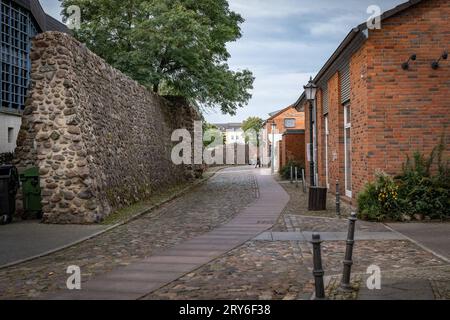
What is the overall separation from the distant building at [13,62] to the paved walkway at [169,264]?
50.5 feet

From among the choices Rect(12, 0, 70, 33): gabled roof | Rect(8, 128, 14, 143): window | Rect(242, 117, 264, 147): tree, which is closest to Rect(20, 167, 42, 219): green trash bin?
Rect(8, 128, 14, 143): window

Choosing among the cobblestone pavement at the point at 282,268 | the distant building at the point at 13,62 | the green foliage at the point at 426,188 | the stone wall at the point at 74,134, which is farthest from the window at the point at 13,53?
the cobblestone pavement at the point at 282,268

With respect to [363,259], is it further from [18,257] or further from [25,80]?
[25,80]

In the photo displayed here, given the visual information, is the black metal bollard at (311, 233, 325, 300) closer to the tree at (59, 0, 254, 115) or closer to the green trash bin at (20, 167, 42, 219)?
the green trash bin at (20, 167, 42, 219)

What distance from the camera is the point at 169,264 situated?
7.09 m

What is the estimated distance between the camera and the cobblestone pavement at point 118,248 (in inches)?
245

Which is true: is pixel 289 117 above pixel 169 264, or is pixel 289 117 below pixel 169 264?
above

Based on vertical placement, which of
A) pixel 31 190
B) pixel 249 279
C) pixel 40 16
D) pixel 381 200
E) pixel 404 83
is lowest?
Result: pixel 249 279

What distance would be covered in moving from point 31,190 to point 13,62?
46.0ft

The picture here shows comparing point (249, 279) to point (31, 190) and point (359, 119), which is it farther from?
point (359, 119)

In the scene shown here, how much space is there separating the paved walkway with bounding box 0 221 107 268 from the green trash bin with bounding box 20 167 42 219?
47 centimetres

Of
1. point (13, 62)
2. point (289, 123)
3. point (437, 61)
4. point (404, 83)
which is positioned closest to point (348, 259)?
point (404, 83)

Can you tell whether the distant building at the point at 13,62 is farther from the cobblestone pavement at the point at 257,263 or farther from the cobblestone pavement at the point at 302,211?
the cobblestone pavement at the point at 257,263
